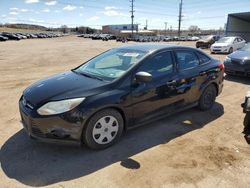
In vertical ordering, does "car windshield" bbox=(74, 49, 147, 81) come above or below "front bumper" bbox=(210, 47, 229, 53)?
above

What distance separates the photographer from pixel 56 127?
10.9 ft

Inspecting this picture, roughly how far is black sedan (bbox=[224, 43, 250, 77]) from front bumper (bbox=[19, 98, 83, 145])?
6919 millimetres

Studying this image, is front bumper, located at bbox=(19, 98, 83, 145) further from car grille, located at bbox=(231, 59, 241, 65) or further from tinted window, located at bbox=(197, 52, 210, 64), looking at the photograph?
car grille, located at bbox=(231, 59, 241, 65)

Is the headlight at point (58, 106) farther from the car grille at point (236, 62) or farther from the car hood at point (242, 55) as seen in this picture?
the car hood at point (242, 55)

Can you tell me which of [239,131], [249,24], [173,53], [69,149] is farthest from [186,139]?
[249,24]

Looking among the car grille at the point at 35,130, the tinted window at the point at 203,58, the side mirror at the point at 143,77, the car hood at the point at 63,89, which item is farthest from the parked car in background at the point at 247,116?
the car grille at the point at 35,130

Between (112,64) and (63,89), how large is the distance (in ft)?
4.00

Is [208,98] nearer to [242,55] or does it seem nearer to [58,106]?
[58,106]

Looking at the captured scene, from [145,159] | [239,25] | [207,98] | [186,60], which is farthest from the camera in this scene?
[239,25]

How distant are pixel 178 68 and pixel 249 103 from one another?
1.35 meters

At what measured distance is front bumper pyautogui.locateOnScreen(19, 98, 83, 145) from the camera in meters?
3.31

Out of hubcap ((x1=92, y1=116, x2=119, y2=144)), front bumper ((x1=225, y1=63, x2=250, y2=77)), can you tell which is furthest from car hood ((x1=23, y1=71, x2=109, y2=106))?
front bumper ((x1=225, y1=63, x2=250, y2=77))

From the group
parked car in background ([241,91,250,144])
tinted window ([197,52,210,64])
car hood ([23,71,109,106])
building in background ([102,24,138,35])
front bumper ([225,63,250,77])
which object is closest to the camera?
car hood ([23,71,109,106])

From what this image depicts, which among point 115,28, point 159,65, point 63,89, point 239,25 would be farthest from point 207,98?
point 115,28
